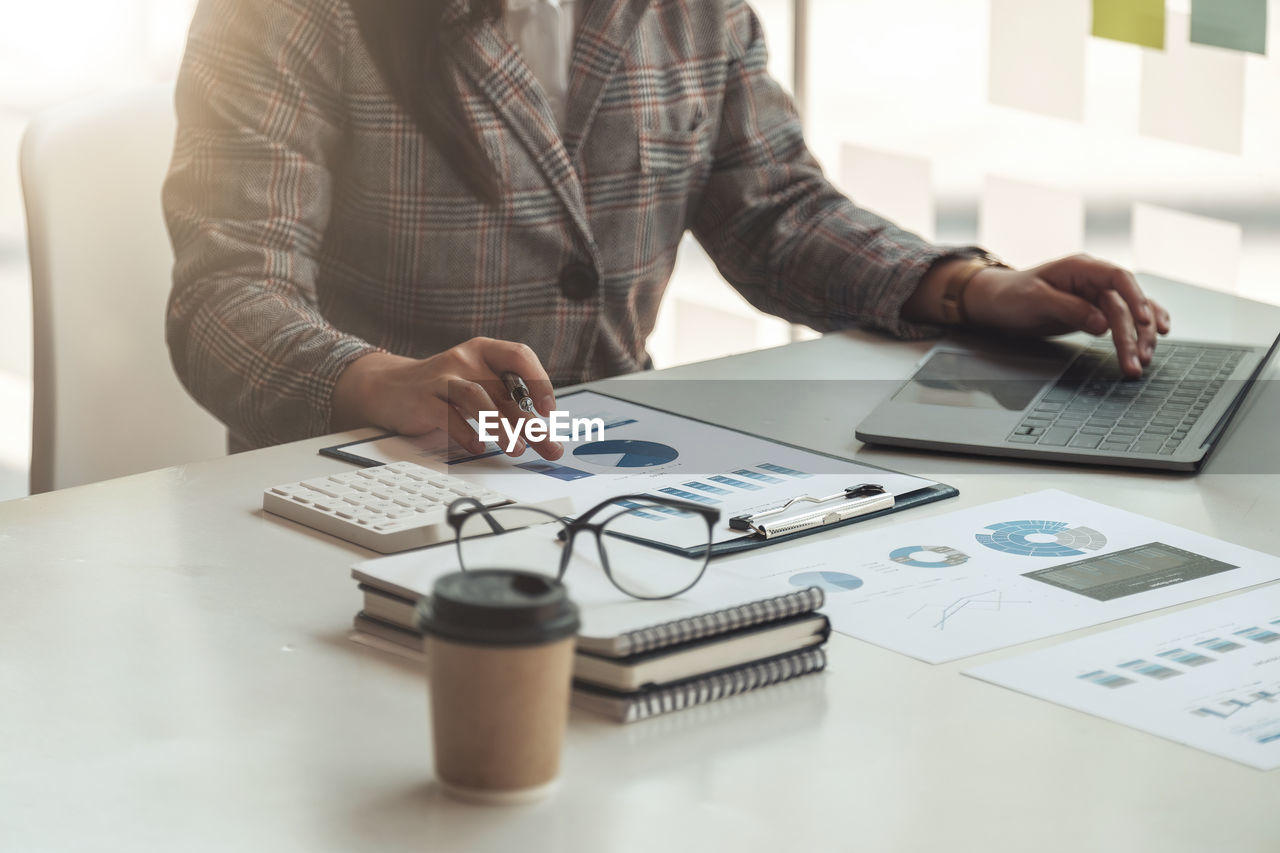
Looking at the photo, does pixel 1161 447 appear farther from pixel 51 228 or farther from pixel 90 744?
pixel 51 228

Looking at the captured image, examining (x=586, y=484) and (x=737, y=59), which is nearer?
(x=586, y=484)

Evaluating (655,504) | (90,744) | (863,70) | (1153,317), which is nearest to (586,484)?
(655,504)

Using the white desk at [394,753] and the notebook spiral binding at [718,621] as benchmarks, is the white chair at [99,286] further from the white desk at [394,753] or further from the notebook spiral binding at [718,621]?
the notebook spiral binding at [718,621]

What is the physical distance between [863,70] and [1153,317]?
518 cm

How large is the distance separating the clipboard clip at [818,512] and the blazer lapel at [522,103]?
53cm

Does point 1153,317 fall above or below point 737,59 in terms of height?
below

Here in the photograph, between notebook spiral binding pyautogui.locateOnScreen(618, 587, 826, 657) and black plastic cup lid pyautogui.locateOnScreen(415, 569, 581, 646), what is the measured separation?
0.10m

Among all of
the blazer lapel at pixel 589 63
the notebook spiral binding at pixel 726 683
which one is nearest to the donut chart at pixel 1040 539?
the notebook spiral binding at pixel 726 683

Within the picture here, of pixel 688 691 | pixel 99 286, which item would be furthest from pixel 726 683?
pixel 99 286

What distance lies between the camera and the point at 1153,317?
135cm

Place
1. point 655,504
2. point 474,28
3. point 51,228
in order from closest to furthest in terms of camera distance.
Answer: point 655,504, point 474,28, point 51,228

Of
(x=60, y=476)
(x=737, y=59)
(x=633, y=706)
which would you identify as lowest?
(x=60, y=476)

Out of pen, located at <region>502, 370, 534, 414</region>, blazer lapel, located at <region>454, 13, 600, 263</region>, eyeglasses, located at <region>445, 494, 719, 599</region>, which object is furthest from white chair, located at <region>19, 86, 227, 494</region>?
eyeglasses, located at <region>445, 494, 719, 599</region>

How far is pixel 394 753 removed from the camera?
25.0 inches
